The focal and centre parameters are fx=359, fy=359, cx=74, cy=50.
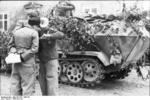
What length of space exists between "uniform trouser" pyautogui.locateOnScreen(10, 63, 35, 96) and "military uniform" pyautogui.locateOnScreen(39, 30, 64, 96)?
0.63 m

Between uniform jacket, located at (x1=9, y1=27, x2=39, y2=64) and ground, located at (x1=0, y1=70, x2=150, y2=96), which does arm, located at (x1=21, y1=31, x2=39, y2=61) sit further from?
ground, located at (x1=0, y1=70, x2=150, y2=96)

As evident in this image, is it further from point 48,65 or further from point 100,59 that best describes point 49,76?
point 100,59

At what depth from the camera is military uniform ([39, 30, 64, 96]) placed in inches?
277

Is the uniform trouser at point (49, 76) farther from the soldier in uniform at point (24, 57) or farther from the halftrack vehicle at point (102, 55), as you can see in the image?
the halftrack vehicle at point (102, 55)

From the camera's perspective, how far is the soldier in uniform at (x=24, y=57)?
253 inches

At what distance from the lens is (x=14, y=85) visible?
21.5 feet

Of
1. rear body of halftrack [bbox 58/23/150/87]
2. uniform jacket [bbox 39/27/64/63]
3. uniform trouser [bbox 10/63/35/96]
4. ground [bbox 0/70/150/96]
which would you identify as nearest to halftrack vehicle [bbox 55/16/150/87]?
rear body of halftrack [bbox 58/23/150/87]

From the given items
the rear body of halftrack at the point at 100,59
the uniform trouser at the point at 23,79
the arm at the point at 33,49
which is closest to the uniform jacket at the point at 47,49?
the arm at the point at 33,49

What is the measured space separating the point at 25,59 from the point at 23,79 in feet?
1.21

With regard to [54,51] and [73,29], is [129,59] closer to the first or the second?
[73,29]

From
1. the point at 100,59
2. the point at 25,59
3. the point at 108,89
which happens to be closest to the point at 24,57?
the point at 25,59

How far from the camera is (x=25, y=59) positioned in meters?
6.40

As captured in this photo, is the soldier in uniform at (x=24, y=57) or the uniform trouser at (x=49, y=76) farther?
the uniform trouser at (x=49, y=76)

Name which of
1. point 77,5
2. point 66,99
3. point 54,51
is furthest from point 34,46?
point 77,5
